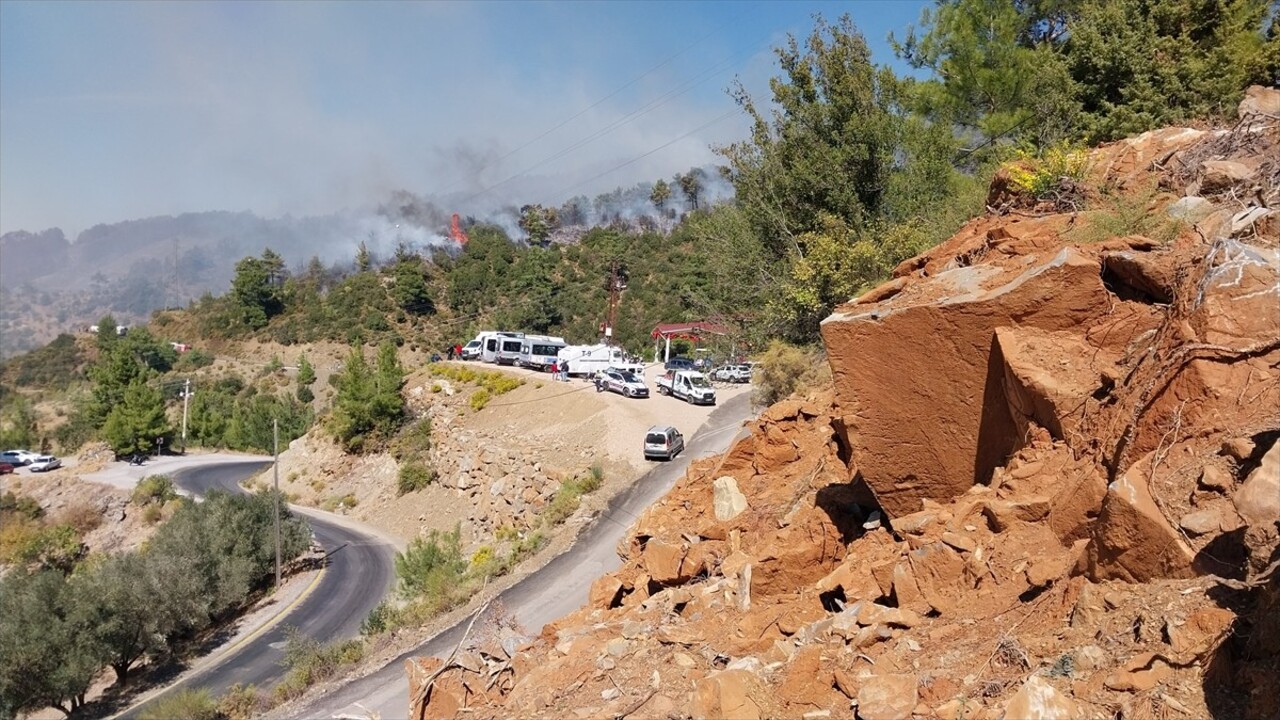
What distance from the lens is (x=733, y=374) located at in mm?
39125

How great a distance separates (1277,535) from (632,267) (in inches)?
3338

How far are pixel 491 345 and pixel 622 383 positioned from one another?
17414 millimetres

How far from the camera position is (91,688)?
2788cm

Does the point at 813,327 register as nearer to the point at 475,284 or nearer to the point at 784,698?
the point at 784,698

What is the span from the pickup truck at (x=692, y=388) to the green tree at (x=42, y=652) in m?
24.8

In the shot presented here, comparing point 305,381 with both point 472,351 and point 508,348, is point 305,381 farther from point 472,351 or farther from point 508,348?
point 508,348

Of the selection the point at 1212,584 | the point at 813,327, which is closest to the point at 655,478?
the point at 813,327

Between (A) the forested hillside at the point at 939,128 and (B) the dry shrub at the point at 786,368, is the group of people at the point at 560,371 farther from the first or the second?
(B) the dry shrub at the point at 786,368

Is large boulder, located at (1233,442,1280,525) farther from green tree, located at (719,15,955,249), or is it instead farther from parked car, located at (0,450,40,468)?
parked car, located at (0,450,40,468)

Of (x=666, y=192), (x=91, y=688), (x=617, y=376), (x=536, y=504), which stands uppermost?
(x=666, y=192)

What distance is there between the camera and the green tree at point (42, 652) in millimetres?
24078

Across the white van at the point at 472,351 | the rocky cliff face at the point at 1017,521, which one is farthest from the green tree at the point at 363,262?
the rocky cliff face at the point at 1017,521

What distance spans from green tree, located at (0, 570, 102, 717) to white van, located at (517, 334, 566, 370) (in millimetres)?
29151

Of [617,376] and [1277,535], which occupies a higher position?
[1277,535]
